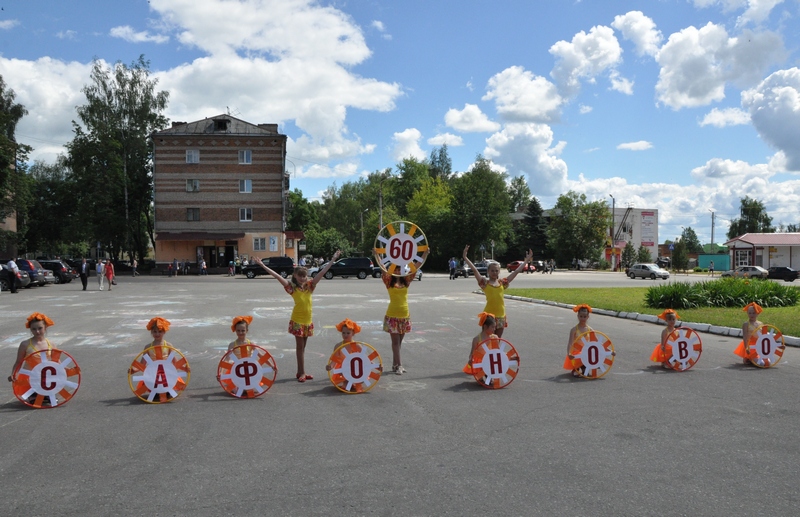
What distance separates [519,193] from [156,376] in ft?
373

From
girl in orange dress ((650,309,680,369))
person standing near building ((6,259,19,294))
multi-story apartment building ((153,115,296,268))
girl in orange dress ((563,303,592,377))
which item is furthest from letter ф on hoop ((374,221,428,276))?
multi-story apartment building ((153,115,296,268))

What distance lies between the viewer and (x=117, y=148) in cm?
5412

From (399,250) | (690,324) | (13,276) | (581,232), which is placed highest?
(581,232)

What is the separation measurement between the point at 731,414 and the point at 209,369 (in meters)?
6.99

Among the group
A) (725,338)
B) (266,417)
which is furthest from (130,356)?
(725,338)

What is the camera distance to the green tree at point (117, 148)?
177 feet

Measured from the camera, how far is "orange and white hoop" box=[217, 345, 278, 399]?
23.7 ft

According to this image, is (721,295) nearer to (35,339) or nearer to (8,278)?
(35,339)

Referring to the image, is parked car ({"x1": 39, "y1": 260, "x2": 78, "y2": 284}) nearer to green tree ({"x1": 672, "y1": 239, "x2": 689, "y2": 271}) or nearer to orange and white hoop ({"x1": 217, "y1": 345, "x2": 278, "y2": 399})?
orange and white hoop ({"x1": 217, "y1": 345, "x2": 278, "y2": 399})

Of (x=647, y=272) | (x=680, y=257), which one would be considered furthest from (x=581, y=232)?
(x=647, y=272)

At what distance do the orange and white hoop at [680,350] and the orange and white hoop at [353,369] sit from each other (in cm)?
451

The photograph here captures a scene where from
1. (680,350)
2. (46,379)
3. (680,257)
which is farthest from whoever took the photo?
(680,257)

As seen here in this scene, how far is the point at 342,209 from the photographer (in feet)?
378

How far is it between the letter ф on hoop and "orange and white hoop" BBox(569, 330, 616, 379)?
251 centimetres
